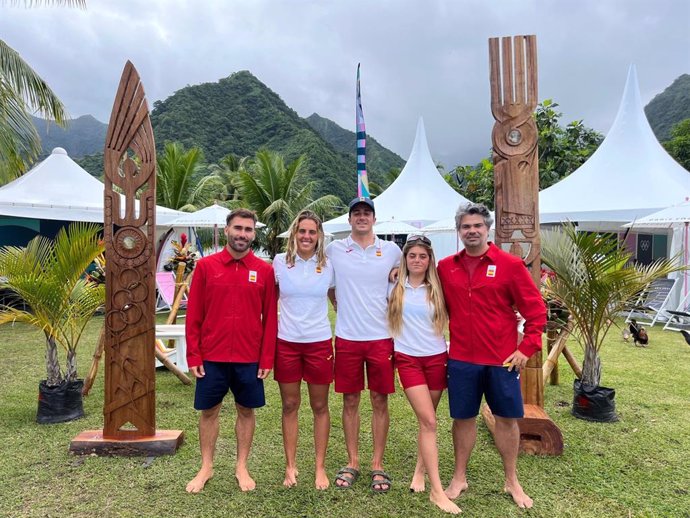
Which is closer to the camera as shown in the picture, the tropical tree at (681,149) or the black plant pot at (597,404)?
the black plant pot at (597,404)

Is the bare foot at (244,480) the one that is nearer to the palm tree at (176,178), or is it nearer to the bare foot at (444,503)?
the bare foot at (444,503)

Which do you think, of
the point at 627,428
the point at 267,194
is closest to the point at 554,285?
the point at 627,428

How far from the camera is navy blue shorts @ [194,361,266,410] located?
2.87 meters

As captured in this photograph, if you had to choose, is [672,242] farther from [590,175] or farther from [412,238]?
[412,238]

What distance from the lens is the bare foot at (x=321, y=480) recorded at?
291 cm

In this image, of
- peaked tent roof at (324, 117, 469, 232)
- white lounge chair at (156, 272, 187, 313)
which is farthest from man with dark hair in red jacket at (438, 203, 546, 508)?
peaked tent roof at (324, 117, 469, 232)

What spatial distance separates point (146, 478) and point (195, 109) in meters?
36.8

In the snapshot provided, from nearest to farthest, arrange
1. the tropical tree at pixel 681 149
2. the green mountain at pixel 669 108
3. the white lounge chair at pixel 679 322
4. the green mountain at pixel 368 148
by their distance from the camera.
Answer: the white lounge chair at pixel 679 322, the tropical tree at pixel 681 149, the green mountain at pixel 669 108, the green mountain at pixel 368 148

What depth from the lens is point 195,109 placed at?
119 ft

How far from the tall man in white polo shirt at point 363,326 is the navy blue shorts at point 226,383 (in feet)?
1.65

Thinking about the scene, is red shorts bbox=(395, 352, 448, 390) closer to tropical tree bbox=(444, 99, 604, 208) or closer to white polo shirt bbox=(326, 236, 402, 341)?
white polo shirt bbox=(326, 236, 402, 341)

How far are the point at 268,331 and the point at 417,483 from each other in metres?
1.29

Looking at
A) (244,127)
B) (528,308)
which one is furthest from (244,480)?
(244,127)

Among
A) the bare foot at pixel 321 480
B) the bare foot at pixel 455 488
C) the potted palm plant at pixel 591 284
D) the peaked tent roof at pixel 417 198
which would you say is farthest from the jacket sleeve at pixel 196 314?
the peaked tent roof at pixel 417 198
